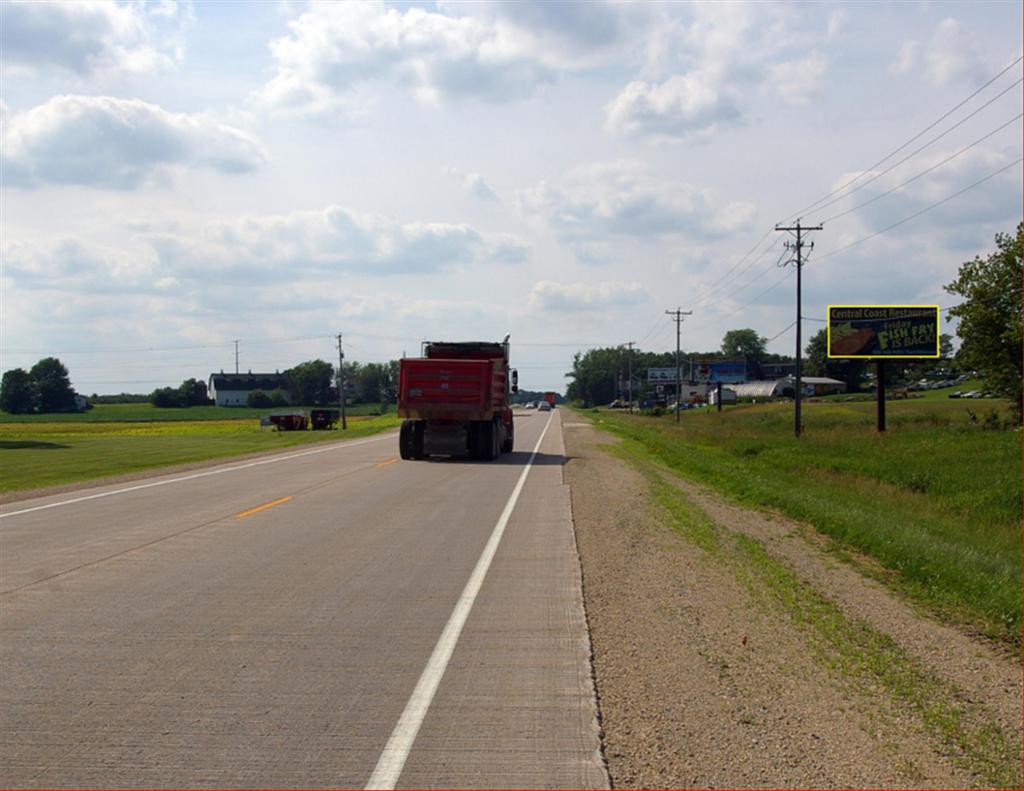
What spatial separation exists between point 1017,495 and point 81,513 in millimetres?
21697

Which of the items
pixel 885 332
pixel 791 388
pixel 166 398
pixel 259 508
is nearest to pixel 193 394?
pixel 166 398

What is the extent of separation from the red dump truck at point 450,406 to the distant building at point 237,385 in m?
145

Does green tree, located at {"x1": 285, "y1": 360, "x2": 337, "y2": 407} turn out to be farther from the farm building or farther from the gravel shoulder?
the gravel shoulder

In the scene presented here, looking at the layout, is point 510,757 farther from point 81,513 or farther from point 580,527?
point 81,513

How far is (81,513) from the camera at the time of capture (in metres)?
17.1

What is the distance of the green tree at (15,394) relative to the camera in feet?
383

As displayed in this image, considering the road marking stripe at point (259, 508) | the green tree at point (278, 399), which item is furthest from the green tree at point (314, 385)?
the road marking stripe at point (259, 508)

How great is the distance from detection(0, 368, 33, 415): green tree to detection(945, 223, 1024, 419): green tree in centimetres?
10092

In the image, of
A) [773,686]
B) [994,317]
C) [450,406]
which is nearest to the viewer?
[773,686]

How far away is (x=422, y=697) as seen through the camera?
650cm

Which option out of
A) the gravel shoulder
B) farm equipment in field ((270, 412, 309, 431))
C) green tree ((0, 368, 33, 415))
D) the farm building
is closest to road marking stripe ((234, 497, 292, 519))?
the gravel shoulder

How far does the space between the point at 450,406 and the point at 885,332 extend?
109 feet

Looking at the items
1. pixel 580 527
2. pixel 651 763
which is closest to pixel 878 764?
pixel 651 763

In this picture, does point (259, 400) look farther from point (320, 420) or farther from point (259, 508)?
point (259, 508)
